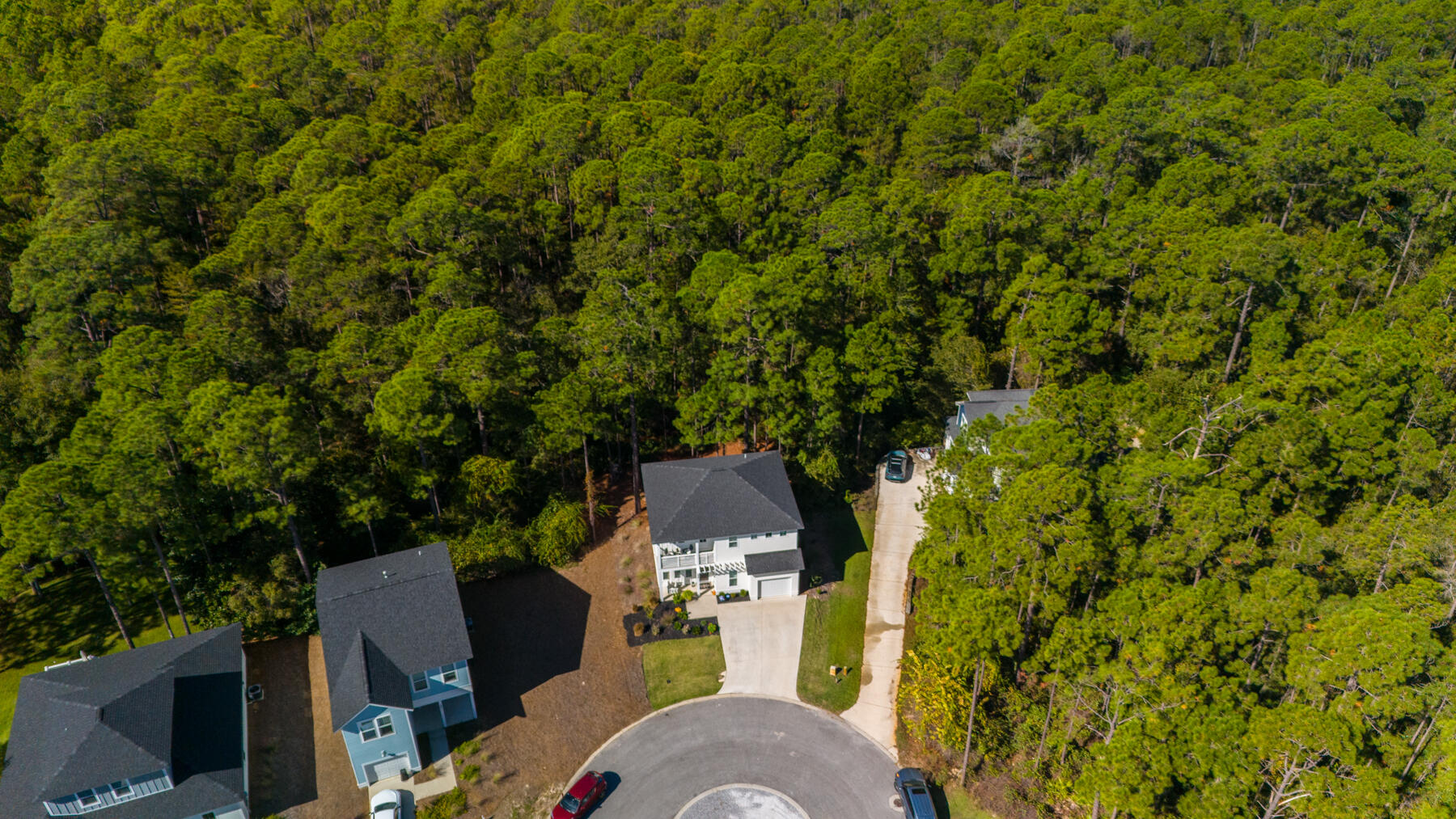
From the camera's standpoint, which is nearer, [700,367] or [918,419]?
[700,367]

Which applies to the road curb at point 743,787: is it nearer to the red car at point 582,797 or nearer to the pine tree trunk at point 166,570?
the red car at point 582,797

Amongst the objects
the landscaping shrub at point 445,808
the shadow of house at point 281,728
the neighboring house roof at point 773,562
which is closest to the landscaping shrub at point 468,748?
the landscaping shrub at point 445,808

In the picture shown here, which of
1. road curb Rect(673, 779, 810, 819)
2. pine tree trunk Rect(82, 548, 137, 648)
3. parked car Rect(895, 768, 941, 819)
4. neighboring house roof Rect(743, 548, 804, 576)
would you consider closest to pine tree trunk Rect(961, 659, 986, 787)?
parked car Rect(895, 768, 941, 819)

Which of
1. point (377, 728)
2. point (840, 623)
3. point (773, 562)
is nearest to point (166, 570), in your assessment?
point (377, 728)

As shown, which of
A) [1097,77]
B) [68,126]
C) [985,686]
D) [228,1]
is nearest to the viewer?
[985,686]

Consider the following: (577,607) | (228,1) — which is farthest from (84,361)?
(228,1)

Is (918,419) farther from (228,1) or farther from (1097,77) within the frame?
(228,1)
